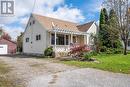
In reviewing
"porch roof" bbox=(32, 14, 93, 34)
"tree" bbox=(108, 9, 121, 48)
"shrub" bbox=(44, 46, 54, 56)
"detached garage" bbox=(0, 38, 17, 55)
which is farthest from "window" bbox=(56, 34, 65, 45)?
"detached garage" bbox=(0, 38, 17, 55)

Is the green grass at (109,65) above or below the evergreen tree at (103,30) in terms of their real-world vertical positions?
below

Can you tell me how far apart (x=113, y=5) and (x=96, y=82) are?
69.5 ft

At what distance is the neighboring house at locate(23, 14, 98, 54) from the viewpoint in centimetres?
2728

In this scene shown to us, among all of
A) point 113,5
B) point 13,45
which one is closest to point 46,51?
point 113,5

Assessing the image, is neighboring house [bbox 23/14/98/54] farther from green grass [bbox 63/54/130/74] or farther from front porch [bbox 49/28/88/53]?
green grass [bbox 63/54/130/74]

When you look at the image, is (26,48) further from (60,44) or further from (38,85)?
(38,85)

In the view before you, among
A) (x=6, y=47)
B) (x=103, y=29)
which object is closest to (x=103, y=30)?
(x=103, y=29)

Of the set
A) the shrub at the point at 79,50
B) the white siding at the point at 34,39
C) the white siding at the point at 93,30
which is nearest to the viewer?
the shrub at the point at 79,50

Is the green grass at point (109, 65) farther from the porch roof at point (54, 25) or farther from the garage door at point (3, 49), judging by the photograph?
the garage door at point (3, 49)

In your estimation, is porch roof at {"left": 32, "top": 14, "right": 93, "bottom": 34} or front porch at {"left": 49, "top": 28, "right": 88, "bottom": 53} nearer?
front porch at {"left": 49, "top": 28, "right": 88, "bottom": 53}

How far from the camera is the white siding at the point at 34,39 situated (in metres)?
28.0

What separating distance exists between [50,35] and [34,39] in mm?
4048

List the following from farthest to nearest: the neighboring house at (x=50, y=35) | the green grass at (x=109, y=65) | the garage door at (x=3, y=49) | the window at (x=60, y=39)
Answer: the garage door at (x=3, y=49) < the window at (x=60, y=39) < the neighboring house at (x=50, y=35) < the green grass at (x=109, y=65)

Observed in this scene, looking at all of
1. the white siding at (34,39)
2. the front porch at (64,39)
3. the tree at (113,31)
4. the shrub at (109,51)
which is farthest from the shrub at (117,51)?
the white siding at (34,39)
